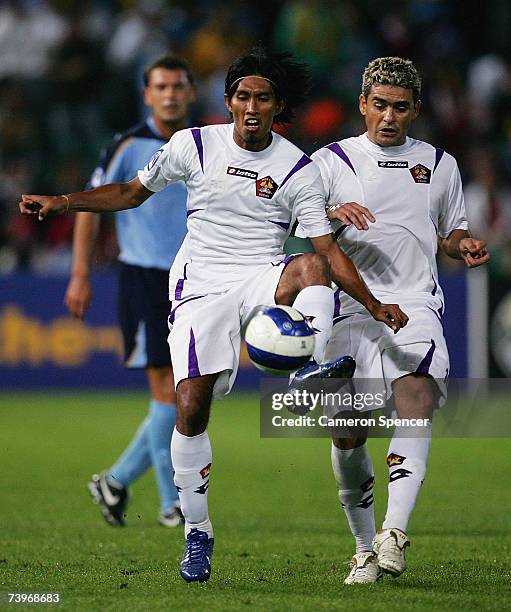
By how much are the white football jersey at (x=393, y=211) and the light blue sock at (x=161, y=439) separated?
2337 millimetres

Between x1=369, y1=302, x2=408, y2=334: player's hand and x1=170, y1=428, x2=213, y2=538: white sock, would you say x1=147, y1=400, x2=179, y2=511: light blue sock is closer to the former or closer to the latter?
x1=170, y1=428, x2=213, y2=538: white sock

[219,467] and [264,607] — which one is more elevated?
[264,607]

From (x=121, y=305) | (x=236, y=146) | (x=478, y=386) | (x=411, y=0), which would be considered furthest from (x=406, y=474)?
(x=411, y=0)

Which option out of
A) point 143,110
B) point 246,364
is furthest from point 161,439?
point 143,110

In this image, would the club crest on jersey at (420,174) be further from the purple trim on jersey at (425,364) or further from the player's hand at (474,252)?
the purple trim on jersey at (425,364)

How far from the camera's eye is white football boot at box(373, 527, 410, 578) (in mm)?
5500

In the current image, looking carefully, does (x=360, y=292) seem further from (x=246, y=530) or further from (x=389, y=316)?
(x=246, y=530)

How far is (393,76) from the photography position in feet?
20.0

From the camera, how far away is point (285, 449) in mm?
11570

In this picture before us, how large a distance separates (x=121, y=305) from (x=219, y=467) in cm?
211

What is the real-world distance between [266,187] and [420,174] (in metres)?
0.76

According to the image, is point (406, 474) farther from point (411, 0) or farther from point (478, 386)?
point (411, 0)

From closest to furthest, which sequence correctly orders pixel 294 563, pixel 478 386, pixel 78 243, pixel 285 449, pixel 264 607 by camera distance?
pixel 264 607 → pixel 294 563 → pixel 78 243 → pixel 285 449 → pixel 478 386

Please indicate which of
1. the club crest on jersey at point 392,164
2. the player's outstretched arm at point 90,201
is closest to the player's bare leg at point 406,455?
the club crest on jersey at point 392,164
